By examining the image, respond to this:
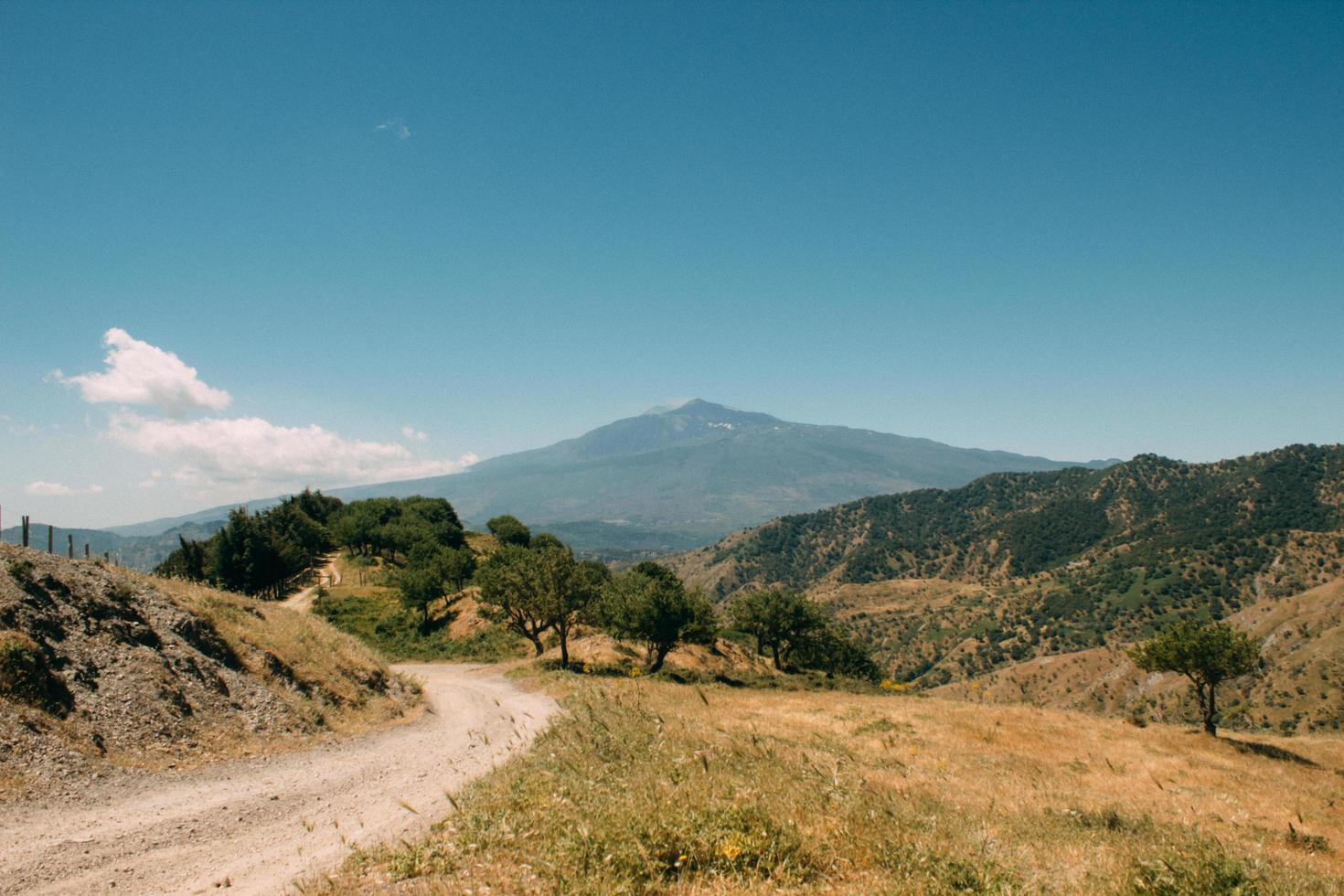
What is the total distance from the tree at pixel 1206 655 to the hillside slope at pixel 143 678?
163ft

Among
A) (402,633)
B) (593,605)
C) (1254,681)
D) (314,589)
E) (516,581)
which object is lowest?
(1254,681)

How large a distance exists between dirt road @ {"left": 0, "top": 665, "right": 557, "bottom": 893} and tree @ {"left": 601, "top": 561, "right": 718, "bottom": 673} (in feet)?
78.8

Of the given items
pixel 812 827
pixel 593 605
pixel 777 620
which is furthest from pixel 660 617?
pixel 812 827

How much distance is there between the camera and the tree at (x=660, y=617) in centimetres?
4556

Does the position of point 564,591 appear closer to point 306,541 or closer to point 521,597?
point 521,597

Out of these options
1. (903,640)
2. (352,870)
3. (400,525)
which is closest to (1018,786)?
(352,870)

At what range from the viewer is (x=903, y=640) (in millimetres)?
163500

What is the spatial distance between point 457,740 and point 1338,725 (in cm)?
10703

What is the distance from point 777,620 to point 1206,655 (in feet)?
113

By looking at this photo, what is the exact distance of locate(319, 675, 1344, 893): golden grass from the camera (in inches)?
306

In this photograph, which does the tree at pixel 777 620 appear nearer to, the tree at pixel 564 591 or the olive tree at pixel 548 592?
the olive tree at pixel 548 592

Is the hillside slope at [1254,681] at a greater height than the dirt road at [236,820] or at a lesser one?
lesser

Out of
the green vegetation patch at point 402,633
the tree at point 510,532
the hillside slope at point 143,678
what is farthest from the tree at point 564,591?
the tree at point 510,532

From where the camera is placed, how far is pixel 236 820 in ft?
44.9
